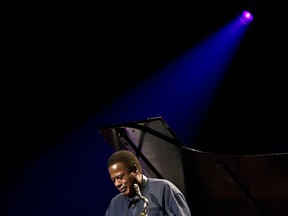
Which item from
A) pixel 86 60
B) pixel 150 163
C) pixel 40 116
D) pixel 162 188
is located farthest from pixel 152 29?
pixel 162 188

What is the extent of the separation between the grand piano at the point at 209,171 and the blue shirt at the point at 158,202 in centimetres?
63

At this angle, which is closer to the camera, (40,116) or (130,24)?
(40,116)

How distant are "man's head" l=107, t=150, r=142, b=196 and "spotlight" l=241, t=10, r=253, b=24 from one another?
4.20 metres

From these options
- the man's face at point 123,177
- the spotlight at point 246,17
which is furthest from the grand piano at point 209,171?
the spotlight at point 246,17

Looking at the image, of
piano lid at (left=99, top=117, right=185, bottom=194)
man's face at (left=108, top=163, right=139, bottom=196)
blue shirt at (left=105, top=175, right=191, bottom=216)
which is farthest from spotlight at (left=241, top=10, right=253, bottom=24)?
man's face at (left=108, top=163, right=139, bottom=196)

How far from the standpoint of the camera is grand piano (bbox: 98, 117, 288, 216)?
3447mm

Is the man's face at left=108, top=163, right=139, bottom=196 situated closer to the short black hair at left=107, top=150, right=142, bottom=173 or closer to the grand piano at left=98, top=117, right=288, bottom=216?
the short black hair at left=107, top=150, right=142, bottom=173

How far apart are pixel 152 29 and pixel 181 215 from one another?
3.84 m

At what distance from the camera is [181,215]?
271cm

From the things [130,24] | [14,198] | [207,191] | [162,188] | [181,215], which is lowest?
[207,191]

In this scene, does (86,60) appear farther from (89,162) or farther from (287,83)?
(287,83)

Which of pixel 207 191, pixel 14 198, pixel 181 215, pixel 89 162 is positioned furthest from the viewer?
pixel 89 162

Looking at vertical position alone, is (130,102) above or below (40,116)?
below

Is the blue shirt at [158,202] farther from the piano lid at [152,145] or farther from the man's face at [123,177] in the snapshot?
the piano lid at [152,145]
